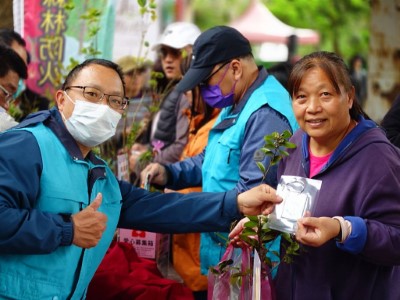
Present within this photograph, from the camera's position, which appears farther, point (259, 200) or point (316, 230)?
point (259, 200)

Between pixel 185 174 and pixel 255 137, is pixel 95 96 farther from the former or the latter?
pixel 185 174

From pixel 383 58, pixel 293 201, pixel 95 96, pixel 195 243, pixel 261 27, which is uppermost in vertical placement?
pixel 95 96

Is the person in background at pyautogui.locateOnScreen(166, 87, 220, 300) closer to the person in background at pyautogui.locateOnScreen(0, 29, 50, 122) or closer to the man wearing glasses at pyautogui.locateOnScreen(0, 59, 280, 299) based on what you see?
the man wearing glasses at pyautogui.locateOnScreen(0, 59, 280, 299)

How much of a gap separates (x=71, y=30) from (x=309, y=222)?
166 inches

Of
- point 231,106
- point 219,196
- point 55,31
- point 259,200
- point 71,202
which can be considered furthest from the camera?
point 55,31

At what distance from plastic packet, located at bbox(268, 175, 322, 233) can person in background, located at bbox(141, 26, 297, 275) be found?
85cm

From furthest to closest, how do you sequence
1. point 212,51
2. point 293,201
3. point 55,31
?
point 55,31 → point 212,51 → point 293,201

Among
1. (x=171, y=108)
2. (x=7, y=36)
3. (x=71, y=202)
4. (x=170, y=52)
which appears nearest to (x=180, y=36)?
(x=170, y=52)

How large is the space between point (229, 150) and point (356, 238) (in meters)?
1.30

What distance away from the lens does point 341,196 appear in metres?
2.76

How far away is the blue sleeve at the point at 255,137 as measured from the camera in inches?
141

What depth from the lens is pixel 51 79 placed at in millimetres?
6480

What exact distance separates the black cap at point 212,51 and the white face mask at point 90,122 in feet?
3.13

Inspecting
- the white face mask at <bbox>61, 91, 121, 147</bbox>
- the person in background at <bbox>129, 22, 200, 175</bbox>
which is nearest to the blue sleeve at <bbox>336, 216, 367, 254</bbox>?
the white face mask at <bbox>61, 91, 121, 147</bbox>
